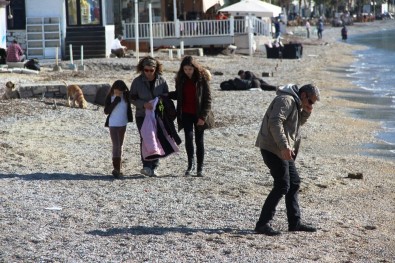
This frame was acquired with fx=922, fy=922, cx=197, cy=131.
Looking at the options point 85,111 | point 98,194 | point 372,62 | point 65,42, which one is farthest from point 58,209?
point 372,62

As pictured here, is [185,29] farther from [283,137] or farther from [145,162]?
[283,137]

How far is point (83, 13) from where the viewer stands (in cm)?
3300

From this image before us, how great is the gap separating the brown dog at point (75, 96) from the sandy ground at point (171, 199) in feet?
0.72

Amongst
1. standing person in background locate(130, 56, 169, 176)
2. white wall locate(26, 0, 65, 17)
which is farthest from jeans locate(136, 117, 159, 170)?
white wall locate(26, 0, 65, 17)

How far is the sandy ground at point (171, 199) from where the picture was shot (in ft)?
25.1

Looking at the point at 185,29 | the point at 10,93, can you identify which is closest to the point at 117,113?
the point at 10,93

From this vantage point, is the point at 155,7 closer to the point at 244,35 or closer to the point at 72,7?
the point at 244,35

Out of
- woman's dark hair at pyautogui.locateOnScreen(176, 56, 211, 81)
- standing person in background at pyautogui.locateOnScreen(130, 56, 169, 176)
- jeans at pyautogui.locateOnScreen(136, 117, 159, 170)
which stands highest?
woman's dark hair at pyautogui.locateOnScreen(176, 56, 211, 81)

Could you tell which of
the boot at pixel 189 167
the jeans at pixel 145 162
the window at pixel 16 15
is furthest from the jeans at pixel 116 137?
the window at pixel 16 15

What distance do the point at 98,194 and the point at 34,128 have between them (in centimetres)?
529

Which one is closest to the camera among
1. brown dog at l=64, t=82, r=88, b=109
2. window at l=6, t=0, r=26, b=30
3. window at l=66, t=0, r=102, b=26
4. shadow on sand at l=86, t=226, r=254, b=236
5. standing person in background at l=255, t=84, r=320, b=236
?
standing person in background at l=255, t=84, r=320, b=236

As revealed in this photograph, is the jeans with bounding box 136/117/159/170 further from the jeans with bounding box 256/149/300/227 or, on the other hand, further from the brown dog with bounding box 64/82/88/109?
the brown dog with bounding box 64/82/88/109

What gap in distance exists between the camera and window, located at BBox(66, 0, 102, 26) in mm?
32625

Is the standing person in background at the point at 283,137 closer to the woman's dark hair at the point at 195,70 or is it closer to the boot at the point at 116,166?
the woman's dark hair at the point at 195,70
